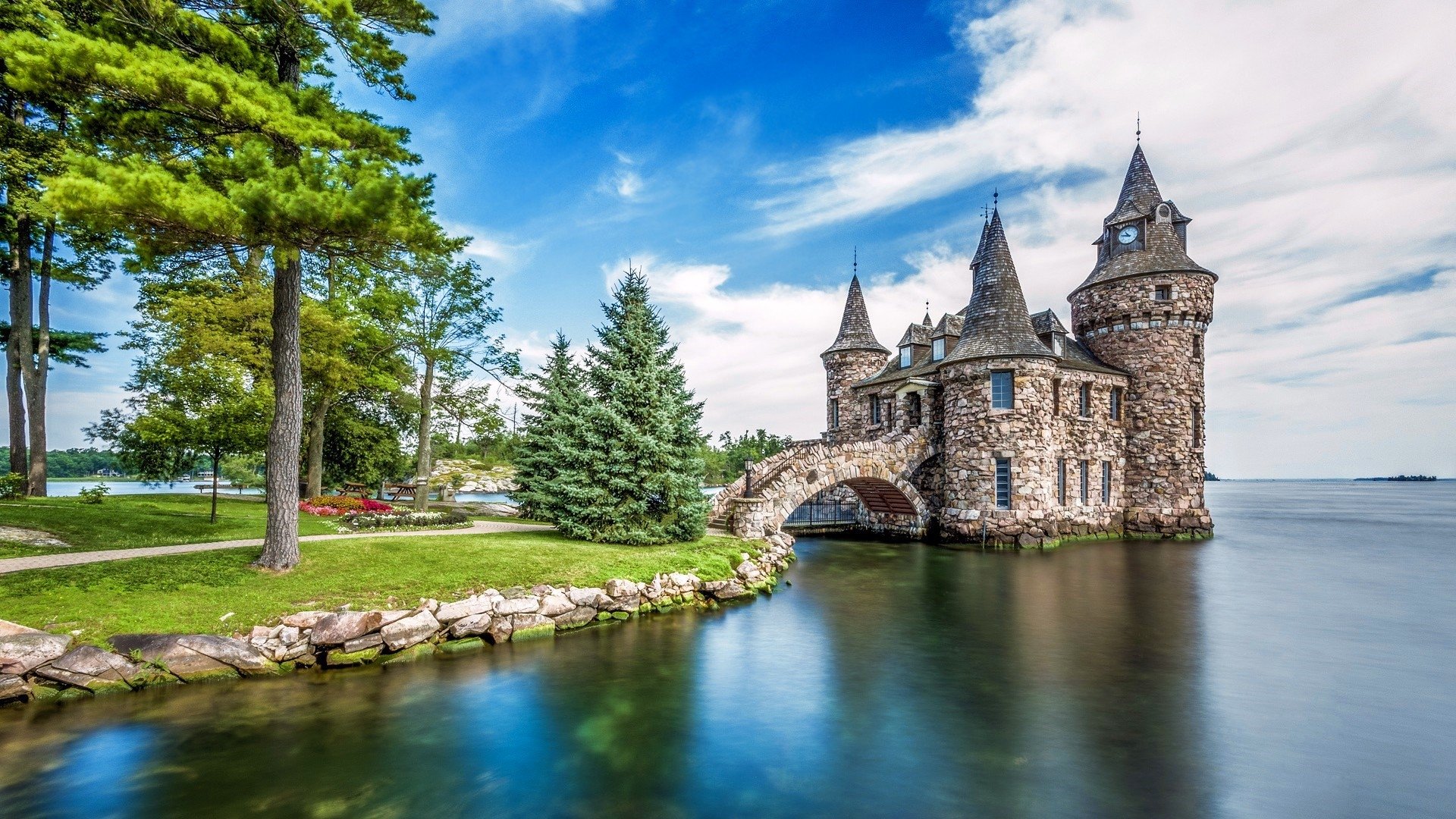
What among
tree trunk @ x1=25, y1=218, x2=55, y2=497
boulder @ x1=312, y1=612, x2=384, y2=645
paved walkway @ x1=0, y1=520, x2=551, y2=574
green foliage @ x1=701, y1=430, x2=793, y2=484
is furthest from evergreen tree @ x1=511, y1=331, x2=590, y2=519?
green foliage @ x1=701, y1=430, x2=793, y2=484

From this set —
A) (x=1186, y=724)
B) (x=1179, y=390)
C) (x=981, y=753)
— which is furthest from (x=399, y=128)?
(x=1179, y=390)

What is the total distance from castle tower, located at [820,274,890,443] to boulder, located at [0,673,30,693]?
A: 1169 inches

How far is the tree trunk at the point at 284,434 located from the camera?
10711 mm

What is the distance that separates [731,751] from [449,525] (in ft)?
46.8

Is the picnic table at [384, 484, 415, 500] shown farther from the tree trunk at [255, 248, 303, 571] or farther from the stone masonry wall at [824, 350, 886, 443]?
the stone masonry wall at [824, 350, 886, 443]

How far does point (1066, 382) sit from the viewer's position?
2558 cm

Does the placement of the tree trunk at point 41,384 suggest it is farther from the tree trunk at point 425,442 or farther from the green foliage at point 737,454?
the green foliage at point 737,454

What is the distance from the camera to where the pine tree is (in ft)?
52.2

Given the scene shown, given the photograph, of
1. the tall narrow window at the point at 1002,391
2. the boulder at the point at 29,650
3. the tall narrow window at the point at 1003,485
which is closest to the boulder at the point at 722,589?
the boulder at the point at 29,650

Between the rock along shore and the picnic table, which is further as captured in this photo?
the picnic table

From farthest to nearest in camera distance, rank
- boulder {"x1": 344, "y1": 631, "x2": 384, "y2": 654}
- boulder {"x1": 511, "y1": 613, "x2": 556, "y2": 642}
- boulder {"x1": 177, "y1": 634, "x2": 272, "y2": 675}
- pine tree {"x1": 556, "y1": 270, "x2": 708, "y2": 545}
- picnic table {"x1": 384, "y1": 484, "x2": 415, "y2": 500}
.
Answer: picnic table {"x1": 384, "y1": 484, "x2": 415, "y2": 500} → pine tree {"x1": 556, "y1": 270, "x2": 708, "y2": 545} → boulder {"x1": 511, "y1": 613, "x2": 556, "y2": 642} → boulder {"x1": 344, "y1": 631, "x2": 384, "y2": 654} → boulder {"x1": 177, "y1": 634, "x2": 272, "y2": 675}

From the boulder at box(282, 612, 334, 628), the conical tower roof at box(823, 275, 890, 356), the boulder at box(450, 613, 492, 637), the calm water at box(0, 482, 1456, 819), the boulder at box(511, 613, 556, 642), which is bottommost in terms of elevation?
the calm water at box(0, 482, 1456, 819)

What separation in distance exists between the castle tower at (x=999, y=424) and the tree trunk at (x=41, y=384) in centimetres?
3067

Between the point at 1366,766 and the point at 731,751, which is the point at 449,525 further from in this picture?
the point at 1366,766
